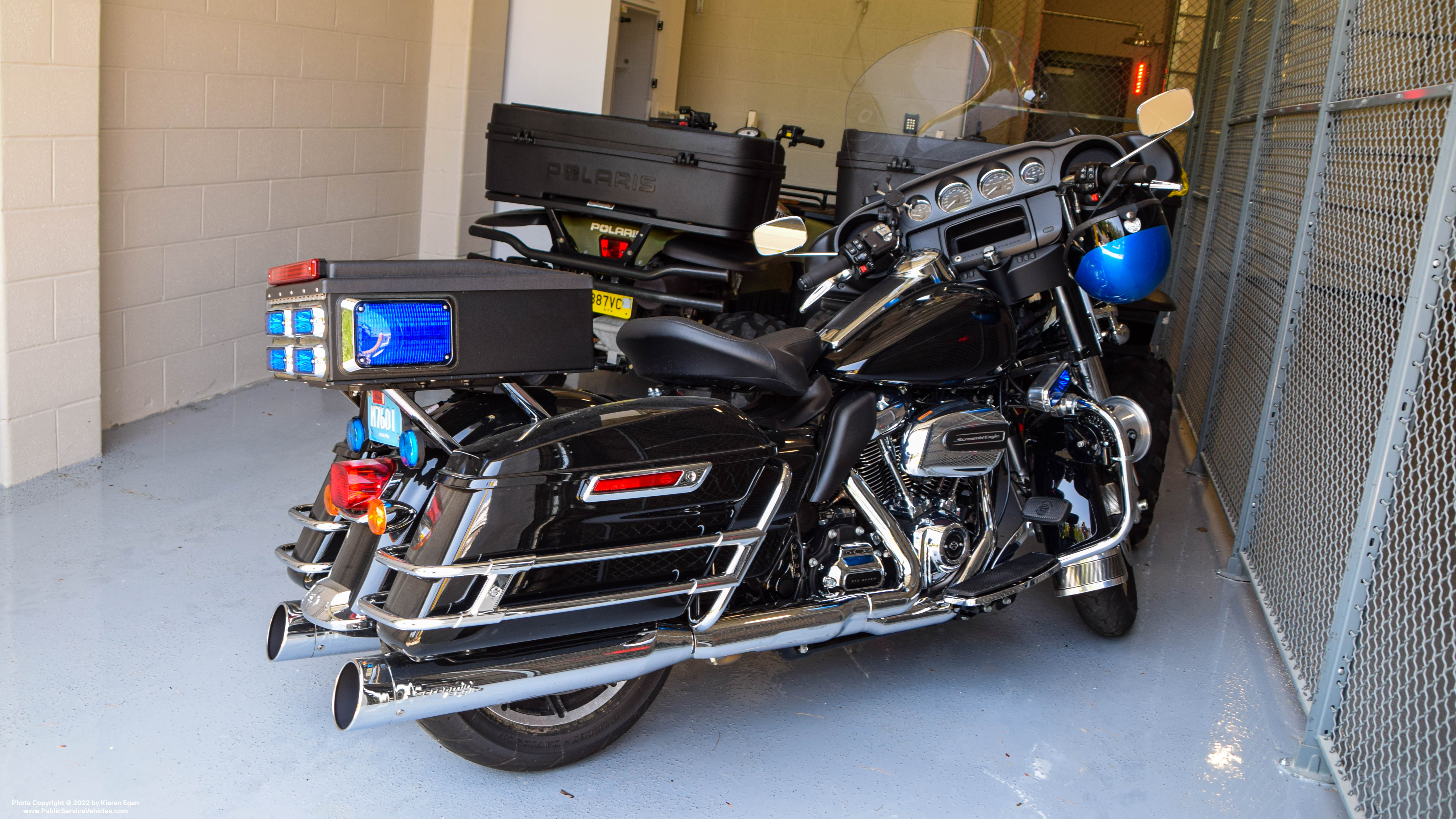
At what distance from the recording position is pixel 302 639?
2168 mm

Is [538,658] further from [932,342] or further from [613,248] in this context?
[613,248]

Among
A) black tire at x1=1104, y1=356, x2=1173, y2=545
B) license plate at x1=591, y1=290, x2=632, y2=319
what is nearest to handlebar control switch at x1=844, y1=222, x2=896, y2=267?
black tire at x1=1104, y1=356, x2=1173, y2=545

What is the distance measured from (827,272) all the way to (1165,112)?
86 centimetres

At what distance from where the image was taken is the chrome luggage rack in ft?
6.09

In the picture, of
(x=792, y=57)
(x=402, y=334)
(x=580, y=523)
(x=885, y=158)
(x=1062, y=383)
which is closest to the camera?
(x=402, y=334)

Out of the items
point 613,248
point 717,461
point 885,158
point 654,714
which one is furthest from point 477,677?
point 885,158

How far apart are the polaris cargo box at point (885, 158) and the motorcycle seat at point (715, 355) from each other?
2.33 m

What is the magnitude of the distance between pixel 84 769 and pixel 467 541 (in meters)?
1.00

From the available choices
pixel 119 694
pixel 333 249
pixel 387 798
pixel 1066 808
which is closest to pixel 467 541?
pixel 387 798

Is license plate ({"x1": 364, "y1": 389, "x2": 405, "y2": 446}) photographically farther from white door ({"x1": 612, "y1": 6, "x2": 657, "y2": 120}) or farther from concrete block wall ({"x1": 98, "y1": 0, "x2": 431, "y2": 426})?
white door ({"x1": 612, "y1": 6, "x2": 657, "y2": 120})

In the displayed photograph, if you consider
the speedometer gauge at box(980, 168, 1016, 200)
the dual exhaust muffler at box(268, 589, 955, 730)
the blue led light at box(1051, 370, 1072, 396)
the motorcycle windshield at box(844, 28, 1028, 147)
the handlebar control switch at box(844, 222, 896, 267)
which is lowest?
the dual exhaust muffler at box(268, 589, 955, 730)

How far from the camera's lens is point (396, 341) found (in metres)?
1.84

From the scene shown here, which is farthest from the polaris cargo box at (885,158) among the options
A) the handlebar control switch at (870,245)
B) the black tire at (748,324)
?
the handlebar control switch at (870,245)

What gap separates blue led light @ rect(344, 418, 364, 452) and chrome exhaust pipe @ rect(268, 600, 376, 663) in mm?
345
